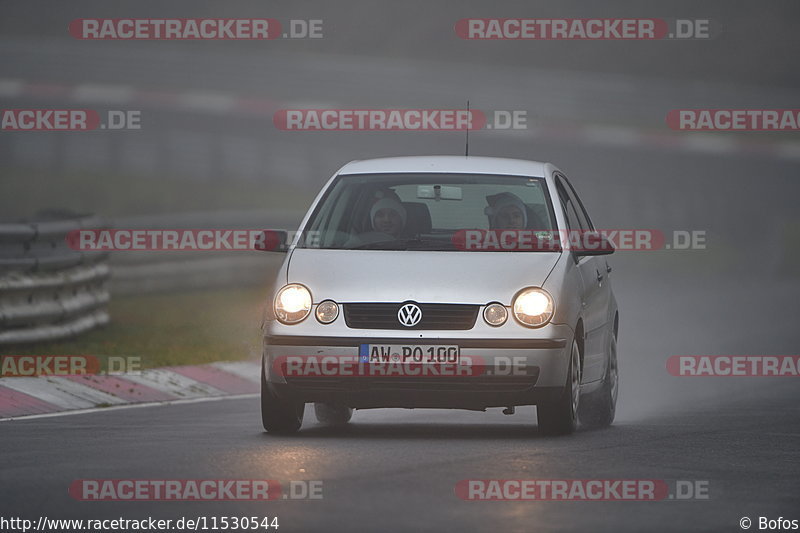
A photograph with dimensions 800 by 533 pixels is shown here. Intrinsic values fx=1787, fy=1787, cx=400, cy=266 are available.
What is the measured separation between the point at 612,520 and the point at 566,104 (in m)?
45.2

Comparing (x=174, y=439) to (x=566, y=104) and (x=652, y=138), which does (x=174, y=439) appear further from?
(x=566, y=104)

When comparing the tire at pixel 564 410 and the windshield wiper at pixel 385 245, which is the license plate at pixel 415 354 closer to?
the tire at pixel 564 410

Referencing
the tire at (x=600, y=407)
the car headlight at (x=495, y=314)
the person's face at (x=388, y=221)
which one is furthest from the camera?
the tire at (x=600, y=407)

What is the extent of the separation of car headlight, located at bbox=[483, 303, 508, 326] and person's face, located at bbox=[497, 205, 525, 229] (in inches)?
33.7

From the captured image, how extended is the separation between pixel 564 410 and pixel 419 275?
109 cm

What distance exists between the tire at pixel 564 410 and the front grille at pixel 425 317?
642 mm

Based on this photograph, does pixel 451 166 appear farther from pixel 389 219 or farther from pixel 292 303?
pixel 292 303

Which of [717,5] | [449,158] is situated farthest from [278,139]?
[449,158]

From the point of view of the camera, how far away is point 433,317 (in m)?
9.54

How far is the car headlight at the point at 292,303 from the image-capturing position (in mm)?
9656

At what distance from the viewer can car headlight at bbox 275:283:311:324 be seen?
380 inches

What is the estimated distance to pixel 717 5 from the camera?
2335 inches
